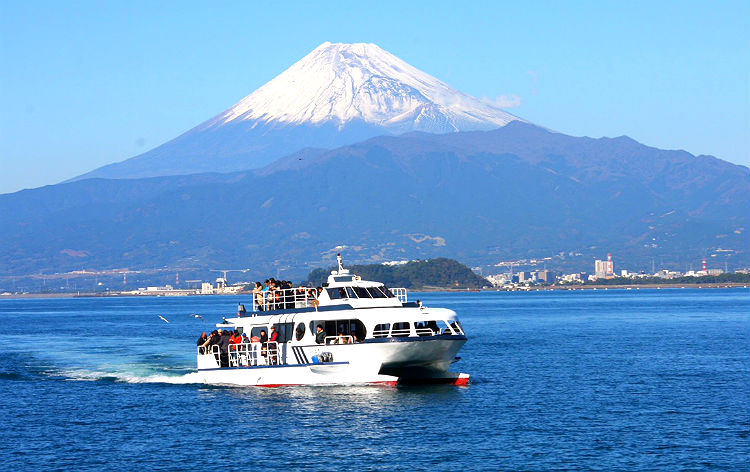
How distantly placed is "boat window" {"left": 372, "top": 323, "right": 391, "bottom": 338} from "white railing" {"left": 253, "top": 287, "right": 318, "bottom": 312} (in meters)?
4.54

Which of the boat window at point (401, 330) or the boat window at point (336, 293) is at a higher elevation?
the boat window at point (336, 293)

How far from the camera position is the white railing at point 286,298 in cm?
5772

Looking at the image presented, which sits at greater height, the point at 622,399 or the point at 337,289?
the point at 337,289

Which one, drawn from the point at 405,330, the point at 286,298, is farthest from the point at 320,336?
the point at 286,298

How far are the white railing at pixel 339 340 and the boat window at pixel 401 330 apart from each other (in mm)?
2206

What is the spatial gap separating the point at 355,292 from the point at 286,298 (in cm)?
501

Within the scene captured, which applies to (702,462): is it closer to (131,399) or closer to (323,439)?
(323,439)

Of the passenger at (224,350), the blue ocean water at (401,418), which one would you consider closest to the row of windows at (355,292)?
the blue ocean water at (401,418)

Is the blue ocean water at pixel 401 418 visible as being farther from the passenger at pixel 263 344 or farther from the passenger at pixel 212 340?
the passenger at pixel 263 344

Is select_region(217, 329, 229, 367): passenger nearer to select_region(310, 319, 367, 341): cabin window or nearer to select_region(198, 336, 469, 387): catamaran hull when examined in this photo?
select_region(198, 336, 469, 387): catamaran hull

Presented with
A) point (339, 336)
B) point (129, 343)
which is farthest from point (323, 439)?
point (129, 343)

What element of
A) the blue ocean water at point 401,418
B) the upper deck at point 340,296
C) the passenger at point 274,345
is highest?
the upper deck at point 340,296

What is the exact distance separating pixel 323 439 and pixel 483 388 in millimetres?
15926

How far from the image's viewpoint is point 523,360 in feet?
243
